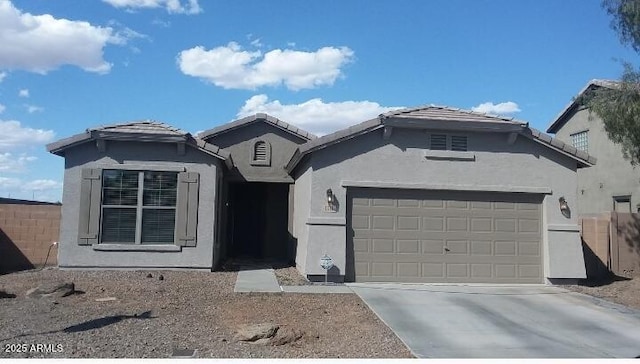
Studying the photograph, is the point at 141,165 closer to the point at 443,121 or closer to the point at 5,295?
the point at 5,295

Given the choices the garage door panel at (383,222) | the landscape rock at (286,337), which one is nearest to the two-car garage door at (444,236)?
the garage door panel at (383,222)

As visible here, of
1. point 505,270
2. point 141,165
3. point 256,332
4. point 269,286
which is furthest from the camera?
point 141,165

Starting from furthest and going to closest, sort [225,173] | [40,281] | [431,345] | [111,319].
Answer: [225,173], [40,281], [111,319], [431,345]

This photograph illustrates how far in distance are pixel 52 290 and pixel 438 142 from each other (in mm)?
8705

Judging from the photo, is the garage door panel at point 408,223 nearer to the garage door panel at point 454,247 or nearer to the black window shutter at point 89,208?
the garage door panel at point 454,247

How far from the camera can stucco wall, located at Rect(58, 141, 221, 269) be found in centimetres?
1345

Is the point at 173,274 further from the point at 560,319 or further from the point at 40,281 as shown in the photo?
the point at 560,319

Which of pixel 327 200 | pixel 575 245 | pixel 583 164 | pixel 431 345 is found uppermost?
pixel 583 164

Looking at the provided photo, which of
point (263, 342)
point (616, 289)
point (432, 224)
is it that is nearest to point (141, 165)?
point (432, 224)

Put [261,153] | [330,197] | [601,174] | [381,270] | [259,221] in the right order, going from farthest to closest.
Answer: [601,174]
[259,221]
[261,153]
[381,270]
[330,197]

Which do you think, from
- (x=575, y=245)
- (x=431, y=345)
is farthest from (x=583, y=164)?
(x=431, y=345)

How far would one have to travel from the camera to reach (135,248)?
13523 mm
